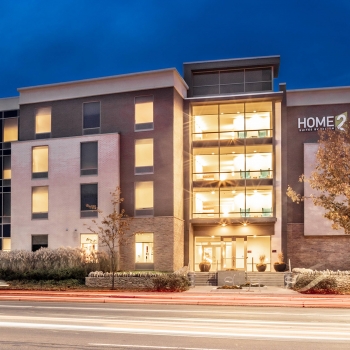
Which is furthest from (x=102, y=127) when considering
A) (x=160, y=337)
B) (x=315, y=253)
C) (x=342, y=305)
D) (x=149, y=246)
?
(x=160, y=337)

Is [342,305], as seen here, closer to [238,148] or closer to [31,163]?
[238,148]

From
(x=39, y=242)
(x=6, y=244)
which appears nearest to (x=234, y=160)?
(x=39, y=242)

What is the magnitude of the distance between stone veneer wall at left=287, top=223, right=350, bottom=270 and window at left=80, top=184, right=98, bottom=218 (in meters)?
15.2

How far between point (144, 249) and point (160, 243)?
1.40 metres

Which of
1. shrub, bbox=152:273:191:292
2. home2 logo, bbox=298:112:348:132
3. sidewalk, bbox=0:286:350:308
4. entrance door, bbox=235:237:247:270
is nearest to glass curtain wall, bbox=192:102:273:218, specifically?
entrance door, bbox=235:237:247:270

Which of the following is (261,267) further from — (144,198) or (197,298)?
(197,298)

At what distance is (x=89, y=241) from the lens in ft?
137

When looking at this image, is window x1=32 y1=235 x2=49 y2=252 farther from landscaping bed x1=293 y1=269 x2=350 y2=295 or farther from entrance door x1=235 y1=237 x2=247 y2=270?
landscaping bed x1=293 y1=269 x2=350 y2=295

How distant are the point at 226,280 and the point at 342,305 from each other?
13.4 metres

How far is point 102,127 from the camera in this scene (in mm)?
43125

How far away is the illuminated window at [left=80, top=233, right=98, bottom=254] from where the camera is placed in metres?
41.1

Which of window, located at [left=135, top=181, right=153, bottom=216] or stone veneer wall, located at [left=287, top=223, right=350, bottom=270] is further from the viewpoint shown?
stone veneer wall, located at [left=287, top=223, right=350, bottom=270]

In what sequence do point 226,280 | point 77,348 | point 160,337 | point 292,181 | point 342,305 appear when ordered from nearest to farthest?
point 77,348, point 160,337, point 342,305, point 226,280, point 292,181

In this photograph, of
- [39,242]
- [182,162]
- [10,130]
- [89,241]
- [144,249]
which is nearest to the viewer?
[144,249]
